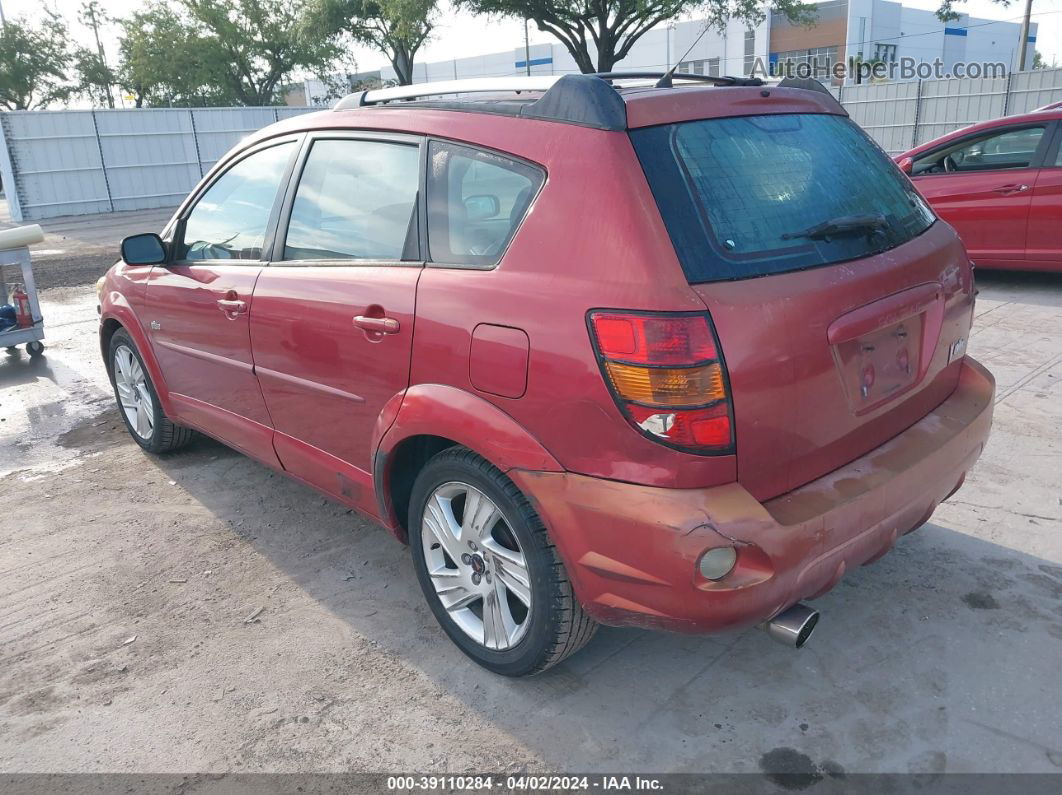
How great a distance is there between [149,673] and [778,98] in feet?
9.49

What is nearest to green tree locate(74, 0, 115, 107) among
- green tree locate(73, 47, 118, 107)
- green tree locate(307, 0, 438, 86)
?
green tree locate(73, 47, 118, 107)

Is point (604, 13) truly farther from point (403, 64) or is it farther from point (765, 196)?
point (765, 196)

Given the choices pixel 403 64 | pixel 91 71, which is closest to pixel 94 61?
pixel 91 71

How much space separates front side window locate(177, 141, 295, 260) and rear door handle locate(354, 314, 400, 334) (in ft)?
2.97

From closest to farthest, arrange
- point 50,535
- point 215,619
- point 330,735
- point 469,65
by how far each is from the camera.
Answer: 1. point 330,735
2. point 215,619
3. point 50,535
4. point 469,65

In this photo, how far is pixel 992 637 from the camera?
2.89m

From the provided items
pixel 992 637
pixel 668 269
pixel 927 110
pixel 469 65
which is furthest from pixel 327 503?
pixel 469 65

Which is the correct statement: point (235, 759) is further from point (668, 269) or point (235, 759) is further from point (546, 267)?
point (668, 269)

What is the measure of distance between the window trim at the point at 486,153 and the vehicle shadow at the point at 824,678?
53.0 inches

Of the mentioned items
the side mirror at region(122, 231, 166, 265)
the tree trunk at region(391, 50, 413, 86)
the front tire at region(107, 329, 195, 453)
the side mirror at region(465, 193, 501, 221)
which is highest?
the tree trunk at region(391, 50, 413, 86)

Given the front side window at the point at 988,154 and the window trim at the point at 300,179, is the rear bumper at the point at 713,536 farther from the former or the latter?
the front side window at the point at 988,154

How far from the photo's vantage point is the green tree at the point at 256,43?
37.6 metres

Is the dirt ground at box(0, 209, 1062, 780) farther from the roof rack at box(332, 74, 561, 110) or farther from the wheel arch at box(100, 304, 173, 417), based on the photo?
the roof rack at box(332, 74, 561, 110)

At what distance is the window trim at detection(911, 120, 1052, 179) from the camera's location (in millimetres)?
7531
